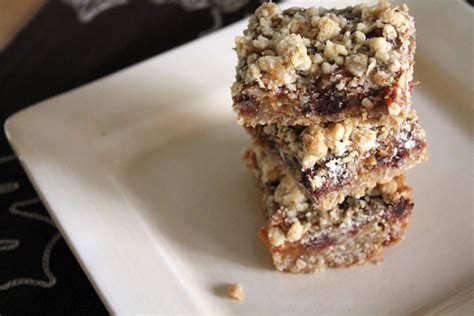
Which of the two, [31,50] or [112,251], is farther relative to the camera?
Result: [31,50]

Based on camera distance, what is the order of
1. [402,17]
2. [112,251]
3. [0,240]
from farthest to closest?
[0,240] < [112,251] < [402,17]

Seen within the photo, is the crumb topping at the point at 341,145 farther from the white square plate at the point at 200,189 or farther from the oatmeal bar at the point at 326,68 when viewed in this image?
the white square plate at the point at 200,189

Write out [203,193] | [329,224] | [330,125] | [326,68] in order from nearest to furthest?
[326,68] < [330,125] < [329,224] < [203,193]

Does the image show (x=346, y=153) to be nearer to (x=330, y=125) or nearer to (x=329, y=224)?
(x=330, y=125)

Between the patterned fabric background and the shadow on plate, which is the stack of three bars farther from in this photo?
the patterned fabric background

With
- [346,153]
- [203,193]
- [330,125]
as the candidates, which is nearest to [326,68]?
[330,125]

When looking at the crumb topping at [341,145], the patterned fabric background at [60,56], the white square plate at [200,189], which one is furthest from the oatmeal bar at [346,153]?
the patterned fabric background at [60,56]

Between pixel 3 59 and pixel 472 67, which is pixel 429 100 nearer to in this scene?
pixel 472 67

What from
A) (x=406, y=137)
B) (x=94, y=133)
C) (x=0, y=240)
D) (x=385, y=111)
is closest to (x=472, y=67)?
(x=406, y=137)
